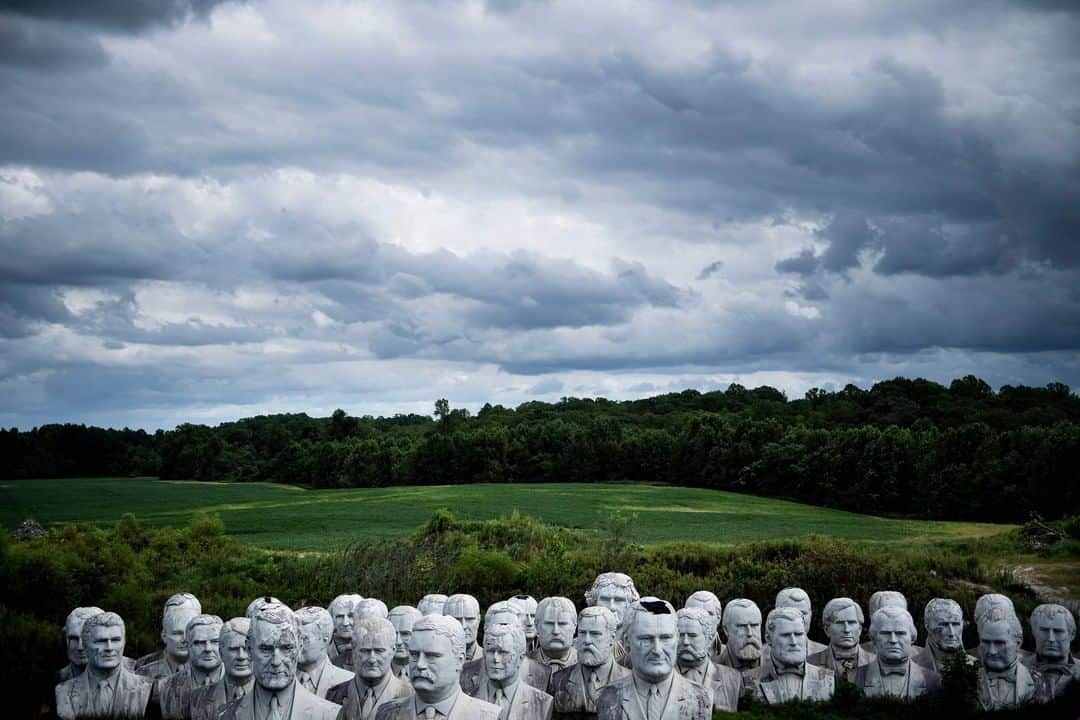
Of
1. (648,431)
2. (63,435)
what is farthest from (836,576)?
(648,431)

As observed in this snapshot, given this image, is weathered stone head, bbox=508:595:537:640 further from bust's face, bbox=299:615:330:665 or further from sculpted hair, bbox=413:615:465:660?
sculpted hair, bbox=413:615:465:660

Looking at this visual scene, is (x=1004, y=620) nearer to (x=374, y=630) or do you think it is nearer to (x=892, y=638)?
(x=892, y=638)

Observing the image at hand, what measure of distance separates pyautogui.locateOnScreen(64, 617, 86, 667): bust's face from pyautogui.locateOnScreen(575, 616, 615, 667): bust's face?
24.6ft

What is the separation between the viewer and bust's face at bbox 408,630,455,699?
10.6 m

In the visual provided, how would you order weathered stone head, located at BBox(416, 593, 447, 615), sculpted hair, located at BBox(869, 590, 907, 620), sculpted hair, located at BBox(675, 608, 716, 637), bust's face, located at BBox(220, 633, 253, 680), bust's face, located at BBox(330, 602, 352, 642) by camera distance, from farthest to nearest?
sculpted hair, located at BBox(869, 590, 907, 620) < bust's face, located at BBox(330, 602, 352, 642) < weathered stone head, located at BBox(416, 593, 447, 615) < sculpted hair, located at BBox(675, 608, 716, 637) < bust's face, located at BBox(220, 633, 253, 680)

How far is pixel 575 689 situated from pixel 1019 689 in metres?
6.55

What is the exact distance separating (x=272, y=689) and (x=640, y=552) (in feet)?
54.8

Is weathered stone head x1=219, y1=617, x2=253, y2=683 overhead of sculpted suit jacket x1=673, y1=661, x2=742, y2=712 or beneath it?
overhead

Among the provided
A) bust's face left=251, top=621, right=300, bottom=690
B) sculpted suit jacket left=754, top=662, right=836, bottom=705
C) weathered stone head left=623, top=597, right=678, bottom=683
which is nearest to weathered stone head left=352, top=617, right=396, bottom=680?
bust's face left=251, top=621, right=300, bottom=690

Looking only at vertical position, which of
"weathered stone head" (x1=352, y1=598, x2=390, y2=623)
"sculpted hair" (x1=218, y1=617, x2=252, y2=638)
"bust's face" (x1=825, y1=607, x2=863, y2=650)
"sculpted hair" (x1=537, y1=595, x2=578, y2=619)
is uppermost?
"sculpted hair" (x1=218, y1=617, x2=252, y2=638)

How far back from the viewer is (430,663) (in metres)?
10.7

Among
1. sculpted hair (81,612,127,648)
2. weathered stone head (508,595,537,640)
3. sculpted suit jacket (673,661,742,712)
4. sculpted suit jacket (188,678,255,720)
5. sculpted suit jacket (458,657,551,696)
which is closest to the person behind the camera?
sculpted suit jacket (188,678,255,720)

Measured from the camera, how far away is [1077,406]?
54.3m

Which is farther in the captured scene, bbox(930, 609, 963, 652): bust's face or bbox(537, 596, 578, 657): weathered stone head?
bbox(930, 609, 963, 652): bust's face
